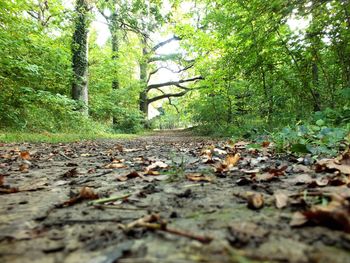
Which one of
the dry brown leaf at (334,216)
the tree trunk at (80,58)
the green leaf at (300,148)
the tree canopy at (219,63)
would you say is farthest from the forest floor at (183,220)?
the tree trunk at (80,58)

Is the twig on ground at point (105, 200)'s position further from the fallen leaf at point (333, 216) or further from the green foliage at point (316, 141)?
the green foliage at point (316, 141)

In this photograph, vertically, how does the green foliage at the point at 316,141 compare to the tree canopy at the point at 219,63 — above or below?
below

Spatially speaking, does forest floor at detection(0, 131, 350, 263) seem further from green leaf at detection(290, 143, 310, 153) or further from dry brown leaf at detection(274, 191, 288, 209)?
green leaf at detection(290, 143, 310, 153)

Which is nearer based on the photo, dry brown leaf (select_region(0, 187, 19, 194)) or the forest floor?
the forest floor

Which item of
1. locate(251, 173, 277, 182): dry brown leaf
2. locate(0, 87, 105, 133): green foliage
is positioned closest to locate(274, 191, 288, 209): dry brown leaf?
locate(251, 173, 277, 182): dry brown leaf

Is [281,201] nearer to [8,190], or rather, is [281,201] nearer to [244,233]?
[244,233]

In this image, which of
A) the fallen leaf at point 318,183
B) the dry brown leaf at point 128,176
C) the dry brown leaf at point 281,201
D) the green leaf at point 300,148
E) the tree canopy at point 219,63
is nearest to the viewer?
the dry brown leaf at point 281,201

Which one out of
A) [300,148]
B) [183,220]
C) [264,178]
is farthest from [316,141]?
[183,220]

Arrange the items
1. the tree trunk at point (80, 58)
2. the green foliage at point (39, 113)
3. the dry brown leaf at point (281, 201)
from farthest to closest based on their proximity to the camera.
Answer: the tree trunk at point (80, 58), the green foliage at point (39, 113), the dry brown leaf at point (281, 201)

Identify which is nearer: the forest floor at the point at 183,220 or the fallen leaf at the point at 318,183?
the forest floor at the point at 183,220

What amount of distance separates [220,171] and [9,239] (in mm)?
1369

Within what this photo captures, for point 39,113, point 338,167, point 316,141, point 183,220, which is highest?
point 39,113

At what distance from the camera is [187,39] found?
480 inches

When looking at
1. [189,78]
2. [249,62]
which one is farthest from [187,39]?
[189,78]
